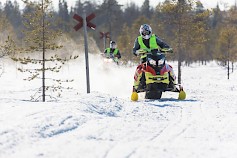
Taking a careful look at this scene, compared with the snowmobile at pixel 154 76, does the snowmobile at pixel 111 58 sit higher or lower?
higher

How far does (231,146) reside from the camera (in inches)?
189

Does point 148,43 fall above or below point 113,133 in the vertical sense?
above

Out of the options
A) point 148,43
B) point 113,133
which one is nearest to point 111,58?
point 148,43

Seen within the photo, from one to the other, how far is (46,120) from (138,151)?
1.87 metres

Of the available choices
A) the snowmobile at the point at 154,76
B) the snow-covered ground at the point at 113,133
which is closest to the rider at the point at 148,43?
the snowmobile at the point at 154,76

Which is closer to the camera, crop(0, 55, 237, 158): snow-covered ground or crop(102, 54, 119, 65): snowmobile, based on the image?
crop(0, 55, 237, 158): snow-covered ground

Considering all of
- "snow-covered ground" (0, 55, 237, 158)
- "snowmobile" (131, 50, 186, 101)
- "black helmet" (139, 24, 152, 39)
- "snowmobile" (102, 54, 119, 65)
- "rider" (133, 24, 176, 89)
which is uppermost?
"black helmet" (139, 24, 152, 39)

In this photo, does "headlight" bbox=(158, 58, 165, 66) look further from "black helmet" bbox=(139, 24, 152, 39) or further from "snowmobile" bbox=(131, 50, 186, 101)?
"black helmet" bbox=(139, 24, 152, 39)

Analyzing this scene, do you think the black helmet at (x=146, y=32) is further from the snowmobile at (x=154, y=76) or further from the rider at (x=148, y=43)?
the snowmobile at (x=154, y=76)

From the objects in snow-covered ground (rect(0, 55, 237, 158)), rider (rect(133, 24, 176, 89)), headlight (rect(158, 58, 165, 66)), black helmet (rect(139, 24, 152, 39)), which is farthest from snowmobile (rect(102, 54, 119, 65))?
snow-covered ground (rect(0, 55, 237, 158))

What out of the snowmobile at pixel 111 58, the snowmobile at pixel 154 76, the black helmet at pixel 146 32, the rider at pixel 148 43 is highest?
the black helmet at pixel 146 32

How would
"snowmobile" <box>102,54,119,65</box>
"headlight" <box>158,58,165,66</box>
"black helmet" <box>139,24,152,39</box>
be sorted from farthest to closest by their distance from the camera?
1. "snowmobile" <box>102,54,119,65</box>
2. "black helmet" <box>139,24,152,39</box>
3. "headlight" <box>158,58,165,66</box>

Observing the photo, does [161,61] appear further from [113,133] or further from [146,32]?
[113,133]

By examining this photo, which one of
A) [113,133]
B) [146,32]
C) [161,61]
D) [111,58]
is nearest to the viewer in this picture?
[113,133]
